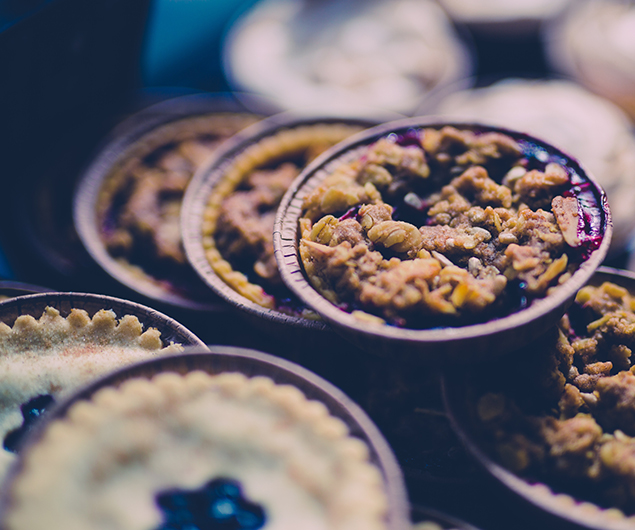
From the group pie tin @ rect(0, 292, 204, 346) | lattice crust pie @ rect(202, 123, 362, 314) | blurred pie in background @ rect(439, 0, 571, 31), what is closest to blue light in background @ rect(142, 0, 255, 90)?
lattice crust pie @ rect(202, 123, 362, 314)

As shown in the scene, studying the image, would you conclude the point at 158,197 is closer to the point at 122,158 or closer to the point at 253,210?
the point at 122,158

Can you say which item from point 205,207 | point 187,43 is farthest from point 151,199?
point 187,43

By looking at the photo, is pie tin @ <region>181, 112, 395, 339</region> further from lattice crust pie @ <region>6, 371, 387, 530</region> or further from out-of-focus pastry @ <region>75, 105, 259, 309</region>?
lattice crust pie @ <region>6, 371, 387, 530</region>

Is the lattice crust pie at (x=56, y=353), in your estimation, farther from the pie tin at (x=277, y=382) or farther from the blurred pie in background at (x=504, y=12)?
the blurred pie in background at (x=504, y=12)

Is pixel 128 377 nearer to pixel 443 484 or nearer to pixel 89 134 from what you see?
pixel 443 484

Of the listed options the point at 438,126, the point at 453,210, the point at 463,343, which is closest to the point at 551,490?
the point at 463,343

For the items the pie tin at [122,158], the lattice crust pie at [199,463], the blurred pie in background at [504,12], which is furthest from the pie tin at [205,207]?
the blurred pie in background at [504,12]
